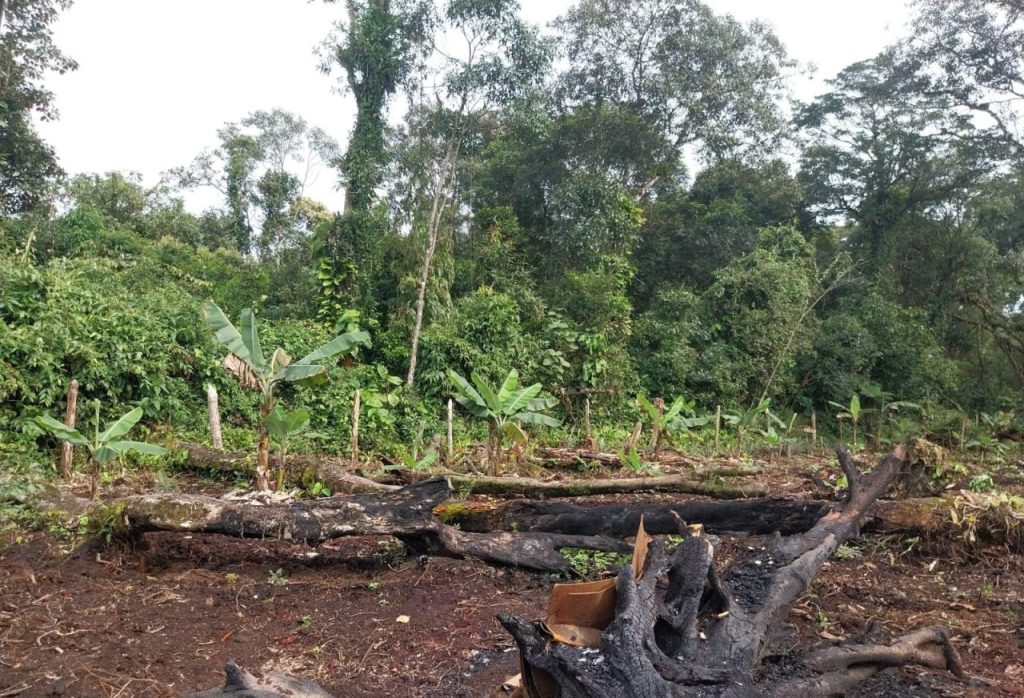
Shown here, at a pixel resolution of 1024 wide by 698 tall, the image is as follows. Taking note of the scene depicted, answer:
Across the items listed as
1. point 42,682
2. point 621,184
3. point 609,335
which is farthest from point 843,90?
point 42,682

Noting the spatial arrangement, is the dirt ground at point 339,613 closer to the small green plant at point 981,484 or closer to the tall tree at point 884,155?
the small green plant at point 981,484

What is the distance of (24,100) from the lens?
634 inches

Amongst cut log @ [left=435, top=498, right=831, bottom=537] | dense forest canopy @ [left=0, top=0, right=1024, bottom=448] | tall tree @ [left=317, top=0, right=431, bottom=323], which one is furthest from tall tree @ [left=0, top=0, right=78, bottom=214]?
cut log @ [left=435, top=498, right=831, bottom=537]

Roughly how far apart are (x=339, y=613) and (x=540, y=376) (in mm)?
11606

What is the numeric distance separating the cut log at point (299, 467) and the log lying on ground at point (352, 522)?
1045mm

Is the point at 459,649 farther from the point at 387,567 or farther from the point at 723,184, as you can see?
the point at 723,184

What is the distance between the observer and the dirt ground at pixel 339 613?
3639 millimetres

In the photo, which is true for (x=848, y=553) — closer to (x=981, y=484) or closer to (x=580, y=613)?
(x=981, y=484)

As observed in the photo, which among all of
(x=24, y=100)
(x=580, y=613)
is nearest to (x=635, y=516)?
(x=580, y=613)

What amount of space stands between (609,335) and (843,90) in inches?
502

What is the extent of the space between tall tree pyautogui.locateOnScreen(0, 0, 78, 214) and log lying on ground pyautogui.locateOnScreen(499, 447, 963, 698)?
1718 centimetres

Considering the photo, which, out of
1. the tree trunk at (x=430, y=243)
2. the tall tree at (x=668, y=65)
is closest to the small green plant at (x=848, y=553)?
the tree trunk at (x=430, y=243)

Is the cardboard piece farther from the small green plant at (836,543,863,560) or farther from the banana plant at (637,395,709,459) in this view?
the banana plant at (637,395,709,459)

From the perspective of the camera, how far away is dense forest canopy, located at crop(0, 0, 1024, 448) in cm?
1336
